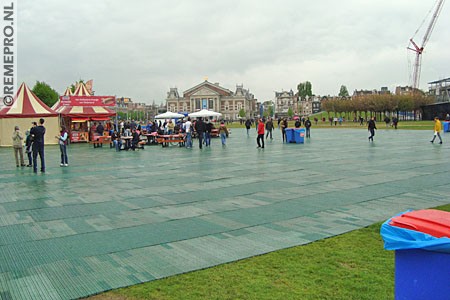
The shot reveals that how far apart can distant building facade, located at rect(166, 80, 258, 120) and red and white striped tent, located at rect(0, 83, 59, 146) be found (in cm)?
10572

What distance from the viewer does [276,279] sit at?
4.38 meters

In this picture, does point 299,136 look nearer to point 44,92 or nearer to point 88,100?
point 88,100

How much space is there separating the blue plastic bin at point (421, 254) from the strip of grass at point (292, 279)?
3.61ft

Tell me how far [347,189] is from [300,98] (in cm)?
17767

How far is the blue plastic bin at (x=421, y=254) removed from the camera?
274 centimetres

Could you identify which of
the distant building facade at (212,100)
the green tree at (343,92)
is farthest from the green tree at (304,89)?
the distant building facade at (212,100)

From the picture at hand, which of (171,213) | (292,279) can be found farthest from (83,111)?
(292,279)

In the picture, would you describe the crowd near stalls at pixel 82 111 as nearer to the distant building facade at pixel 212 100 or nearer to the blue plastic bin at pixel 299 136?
the blue plastic bin at pixel 299 136

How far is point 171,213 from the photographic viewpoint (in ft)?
24.7

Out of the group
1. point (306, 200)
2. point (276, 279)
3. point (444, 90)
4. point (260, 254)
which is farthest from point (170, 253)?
point (444, 90)

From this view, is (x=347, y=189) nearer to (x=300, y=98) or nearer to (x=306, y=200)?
(x=306, y=200)

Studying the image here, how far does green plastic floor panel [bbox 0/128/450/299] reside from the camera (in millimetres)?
4828

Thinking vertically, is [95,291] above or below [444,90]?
below

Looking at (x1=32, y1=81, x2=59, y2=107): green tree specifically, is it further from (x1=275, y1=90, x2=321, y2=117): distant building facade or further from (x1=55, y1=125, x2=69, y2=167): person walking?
(x1=275, y1=90, x2=321, y2=117): distant building facade
